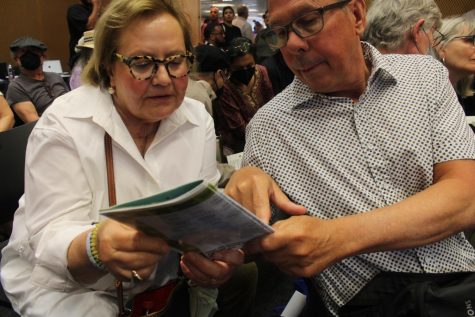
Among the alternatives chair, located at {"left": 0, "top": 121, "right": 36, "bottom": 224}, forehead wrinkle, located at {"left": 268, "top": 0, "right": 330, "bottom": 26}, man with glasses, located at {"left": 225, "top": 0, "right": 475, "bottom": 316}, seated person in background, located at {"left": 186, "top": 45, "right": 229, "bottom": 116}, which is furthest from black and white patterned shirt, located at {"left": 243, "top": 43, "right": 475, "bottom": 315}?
seated person in background, located at {"left": 186, "top": 45, "right": 229, "bottom": 116}

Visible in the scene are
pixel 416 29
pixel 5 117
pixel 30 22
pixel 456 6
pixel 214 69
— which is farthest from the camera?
pixel 30 22

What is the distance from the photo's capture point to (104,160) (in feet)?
4.47

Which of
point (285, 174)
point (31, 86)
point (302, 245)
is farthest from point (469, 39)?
point (31, 86)

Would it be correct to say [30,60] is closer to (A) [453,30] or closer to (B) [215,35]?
(A) [453,30]

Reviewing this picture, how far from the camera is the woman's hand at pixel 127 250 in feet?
3.17

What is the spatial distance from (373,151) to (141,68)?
791 millimetres

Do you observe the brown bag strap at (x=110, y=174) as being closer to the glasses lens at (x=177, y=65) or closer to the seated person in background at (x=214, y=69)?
the glasses lens at (x=177, y=65)

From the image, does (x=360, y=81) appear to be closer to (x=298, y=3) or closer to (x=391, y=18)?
(x=298, y=3)

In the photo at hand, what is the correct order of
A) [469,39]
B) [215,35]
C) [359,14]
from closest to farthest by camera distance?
1. [359,14]
2. [469,39]
3. [215,35]

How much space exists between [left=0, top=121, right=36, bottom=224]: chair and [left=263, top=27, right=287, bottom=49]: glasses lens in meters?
1.34

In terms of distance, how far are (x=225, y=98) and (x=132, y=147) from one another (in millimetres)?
2170

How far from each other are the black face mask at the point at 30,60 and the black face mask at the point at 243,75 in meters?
2.10

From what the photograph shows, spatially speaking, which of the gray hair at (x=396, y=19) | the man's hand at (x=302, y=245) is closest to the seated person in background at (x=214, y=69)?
the gray hair at (x=396, y=19)

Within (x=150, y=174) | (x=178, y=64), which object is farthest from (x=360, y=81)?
(x=150, y=174)
